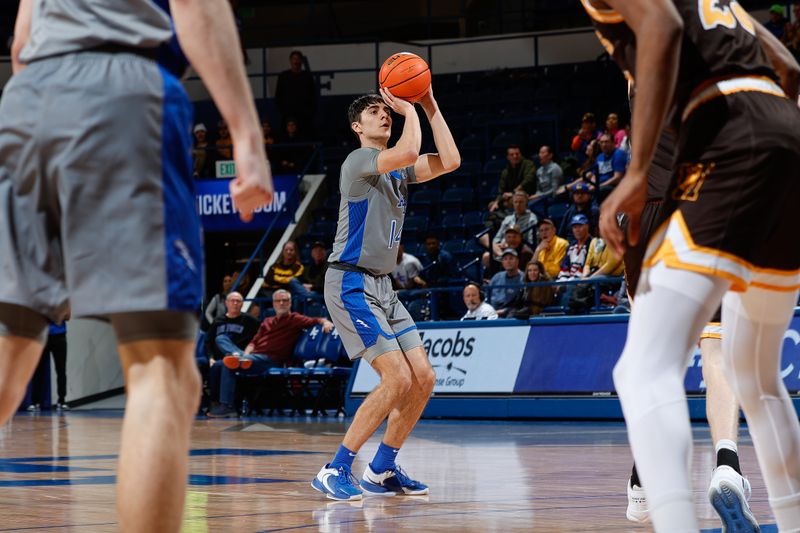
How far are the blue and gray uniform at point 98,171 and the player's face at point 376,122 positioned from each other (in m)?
4.22

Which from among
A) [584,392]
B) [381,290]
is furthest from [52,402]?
[381,290]

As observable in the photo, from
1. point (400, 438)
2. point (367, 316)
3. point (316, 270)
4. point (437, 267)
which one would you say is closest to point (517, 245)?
point (437, 267)

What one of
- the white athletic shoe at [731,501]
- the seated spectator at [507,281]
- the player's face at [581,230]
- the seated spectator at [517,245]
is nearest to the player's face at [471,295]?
the seated spectator at [507,281]

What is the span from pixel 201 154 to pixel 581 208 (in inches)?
312

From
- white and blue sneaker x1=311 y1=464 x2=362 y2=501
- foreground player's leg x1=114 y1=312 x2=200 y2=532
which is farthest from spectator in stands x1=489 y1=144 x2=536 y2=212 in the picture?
foreground player's leg x1=114 y1=312 x2=200 y2=532

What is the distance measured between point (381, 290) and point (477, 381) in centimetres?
662

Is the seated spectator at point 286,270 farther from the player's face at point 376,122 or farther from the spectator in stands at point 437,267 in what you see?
the player's face at point 376,122

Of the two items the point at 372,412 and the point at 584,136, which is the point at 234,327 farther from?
the point at 372,412

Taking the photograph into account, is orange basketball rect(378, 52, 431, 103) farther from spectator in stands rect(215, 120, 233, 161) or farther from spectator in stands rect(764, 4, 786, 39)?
spectator in stands rect(215, 120, 233, 161)

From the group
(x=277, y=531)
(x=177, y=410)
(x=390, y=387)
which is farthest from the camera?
(x=390, y=387)

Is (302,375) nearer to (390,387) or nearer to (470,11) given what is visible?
(390,387)

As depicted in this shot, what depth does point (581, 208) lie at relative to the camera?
15.1m

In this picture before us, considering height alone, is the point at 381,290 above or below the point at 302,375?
above

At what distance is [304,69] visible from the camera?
842 inches
